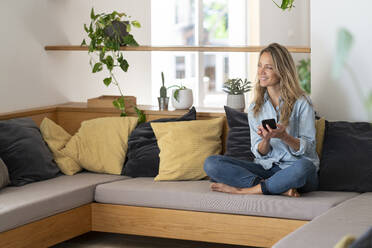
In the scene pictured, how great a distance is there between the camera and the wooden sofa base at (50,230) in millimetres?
2682

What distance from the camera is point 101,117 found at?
399 cm

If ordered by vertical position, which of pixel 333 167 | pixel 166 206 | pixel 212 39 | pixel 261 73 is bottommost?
pixel 166 206

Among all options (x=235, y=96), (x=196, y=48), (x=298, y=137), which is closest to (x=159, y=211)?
Answer: (x=298, y=137)

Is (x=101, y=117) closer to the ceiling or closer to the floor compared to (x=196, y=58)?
closer to the floor

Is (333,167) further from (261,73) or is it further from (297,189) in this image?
(261,73)

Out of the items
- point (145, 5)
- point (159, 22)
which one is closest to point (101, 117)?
point (145, 5)

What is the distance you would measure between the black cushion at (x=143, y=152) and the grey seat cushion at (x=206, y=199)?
0.43 feet

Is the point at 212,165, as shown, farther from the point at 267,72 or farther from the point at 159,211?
the point at 267,72

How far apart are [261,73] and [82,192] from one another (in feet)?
3.90

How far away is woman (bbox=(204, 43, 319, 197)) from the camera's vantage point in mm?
2781

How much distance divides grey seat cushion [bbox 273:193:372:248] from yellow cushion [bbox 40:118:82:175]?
172cm

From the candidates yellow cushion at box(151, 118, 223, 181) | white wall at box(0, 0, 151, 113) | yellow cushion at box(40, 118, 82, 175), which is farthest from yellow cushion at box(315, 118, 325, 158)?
white wall at box(0, 0, 151, 113)

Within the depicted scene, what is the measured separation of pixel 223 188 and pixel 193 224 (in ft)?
0.81

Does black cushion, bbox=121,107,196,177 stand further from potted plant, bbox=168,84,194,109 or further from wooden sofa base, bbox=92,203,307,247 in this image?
wooden sofa base, bbox=92,203,307,247
